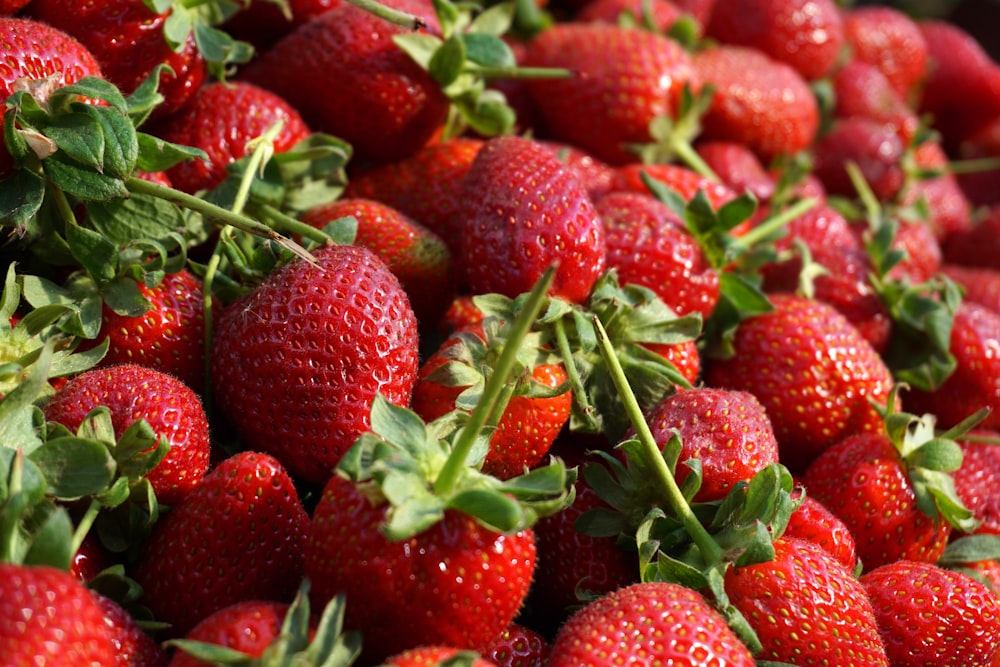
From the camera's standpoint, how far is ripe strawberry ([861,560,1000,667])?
132cm

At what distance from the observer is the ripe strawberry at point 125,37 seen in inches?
56.9

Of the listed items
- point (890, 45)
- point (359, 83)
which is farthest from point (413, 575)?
point (890, 45)

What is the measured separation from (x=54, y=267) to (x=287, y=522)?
1.84 feet

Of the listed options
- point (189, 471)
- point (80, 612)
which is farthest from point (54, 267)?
point (80, 612)

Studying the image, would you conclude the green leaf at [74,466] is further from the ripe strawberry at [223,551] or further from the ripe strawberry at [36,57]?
the ripe strawberry at [36,57]

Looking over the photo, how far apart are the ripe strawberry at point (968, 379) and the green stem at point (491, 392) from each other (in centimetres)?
124

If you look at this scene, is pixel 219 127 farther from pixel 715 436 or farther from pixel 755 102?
pixel 755 102

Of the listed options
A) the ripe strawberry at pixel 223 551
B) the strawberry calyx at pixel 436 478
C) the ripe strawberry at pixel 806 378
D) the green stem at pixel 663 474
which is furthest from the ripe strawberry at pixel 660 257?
the ripe strawberry at pixel 223 551

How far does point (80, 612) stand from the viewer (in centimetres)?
91

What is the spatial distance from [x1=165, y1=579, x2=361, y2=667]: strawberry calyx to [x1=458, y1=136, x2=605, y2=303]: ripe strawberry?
0.62m

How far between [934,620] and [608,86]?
1.30 m

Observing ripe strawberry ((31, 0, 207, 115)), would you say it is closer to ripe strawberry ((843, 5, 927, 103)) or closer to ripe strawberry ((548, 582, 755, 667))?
ripe strawberry ((548, 582, 755, 667))

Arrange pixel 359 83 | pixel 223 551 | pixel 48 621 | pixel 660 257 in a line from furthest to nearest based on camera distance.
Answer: pixel 359 83
pixel 660 257
pixel 223 551
pixel 48 621

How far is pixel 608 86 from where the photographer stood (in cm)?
211
